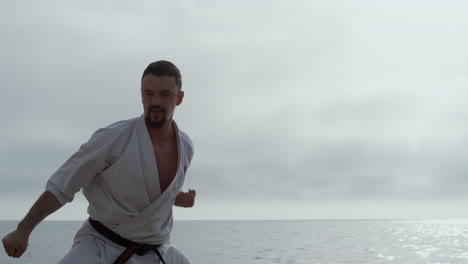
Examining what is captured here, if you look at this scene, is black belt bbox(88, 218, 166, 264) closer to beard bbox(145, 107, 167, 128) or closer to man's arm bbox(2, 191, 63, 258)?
man's arm bbox(2, 191, 63, 258)

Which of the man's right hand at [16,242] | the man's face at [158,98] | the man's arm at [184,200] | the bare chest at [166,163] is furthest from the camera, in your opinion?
the man's arm at [184,200]

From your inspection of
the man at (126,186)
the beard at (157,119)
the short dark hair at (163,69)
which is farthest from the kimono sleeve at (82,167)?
the short dark hair at (163,69)

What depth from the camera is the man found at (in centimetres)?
338

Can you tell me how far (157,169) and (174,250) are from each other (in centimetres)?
58

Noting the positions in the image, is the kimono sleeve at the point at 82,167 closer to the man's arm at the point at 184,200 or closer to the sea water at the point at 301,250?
the man's arm at the point at 184,200

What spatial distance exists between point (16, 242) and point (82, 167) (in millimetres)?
519

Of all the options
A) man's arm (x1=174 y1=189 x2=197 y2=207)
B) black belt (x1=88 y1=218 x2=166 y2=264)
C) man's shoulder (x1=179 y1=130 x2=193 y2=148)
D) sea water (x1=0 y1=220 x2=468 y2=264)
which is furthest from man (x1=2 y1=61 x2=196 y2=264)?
sea water (x1=0 y1=220 x2=468 y2=264)

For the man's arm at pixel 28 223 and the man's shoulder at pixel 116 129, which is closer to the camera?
the man's arm at pixel 28 223

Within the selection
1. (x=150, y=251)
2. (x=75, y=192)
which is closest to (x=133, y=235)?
(x=150, y=251)

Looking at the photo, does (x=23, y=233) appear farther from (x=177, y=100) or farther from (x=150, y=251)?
(x=177, y=100)

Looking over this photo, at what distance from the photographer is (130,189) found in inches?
135

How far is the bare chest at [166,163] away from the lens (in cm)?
365

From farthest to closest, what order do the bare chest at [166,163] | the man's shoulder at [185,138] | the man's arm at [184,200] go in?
the man's shoulder at [185,138] < the man's arm at [184,200] < the bare chest at [166,163]

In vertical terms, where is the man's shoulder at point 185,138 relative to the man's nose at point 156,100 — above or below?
below
